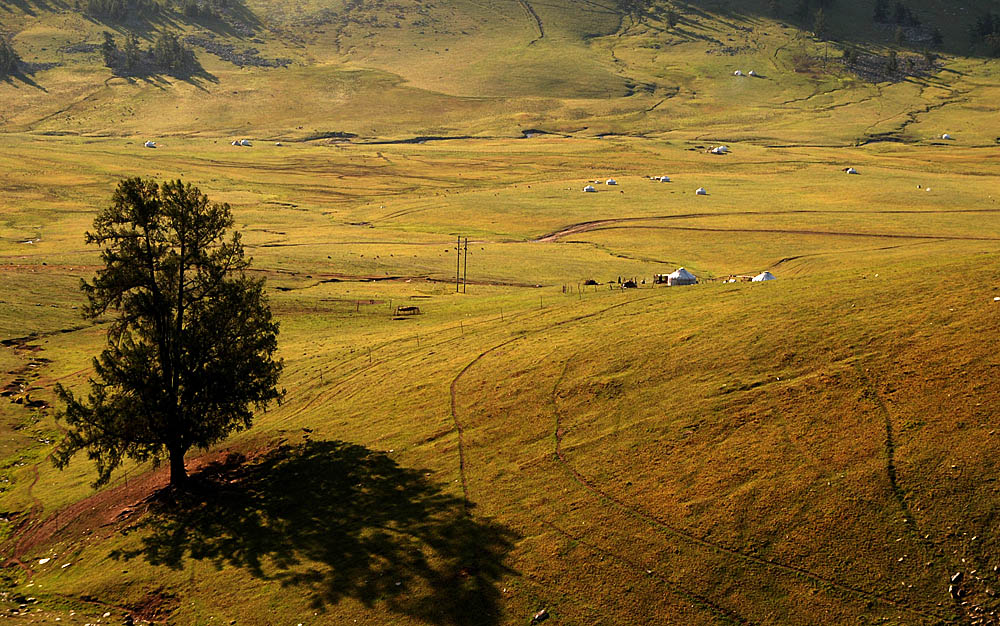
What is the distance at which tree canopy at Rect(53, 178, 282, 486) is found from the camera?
37.6 m

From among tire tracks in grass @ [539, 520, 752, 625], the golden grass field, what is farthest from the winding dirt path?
tire tracks in grass @ [539, 520, 752, 625]

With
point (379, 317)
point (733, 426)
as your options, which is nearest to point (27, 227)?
point (379, 317)

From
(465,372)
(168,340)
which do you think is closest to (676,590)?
(465,372)

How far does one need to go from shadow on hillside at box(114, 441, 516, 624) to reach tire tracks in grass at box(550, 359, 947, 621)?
4282 mm

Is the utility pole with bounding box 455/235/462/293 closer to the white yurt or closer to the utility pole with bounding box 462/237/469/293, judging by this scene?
the utility pole with bounding box 462/237/469/293

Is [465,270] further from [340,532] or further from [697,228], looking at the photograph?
[340,532]

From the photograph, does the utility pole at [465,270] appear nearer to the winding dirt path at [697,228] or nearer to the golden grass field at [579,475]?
the golden grass field at [579,475]

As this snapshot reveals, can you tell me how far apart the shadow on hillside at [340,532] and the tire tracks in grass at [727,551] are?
14.0 feet

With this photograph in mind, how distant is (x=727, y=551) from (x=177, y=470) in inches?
1073

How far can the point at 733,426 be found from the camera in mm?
32875

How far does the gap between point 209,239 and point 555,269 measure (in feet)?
194

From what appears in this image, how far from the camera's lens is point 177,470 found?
1538 inches

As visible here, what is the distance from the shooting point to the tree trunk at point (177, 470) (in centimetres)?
3884

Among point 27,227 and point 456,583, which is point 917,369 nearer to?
point 456,583
